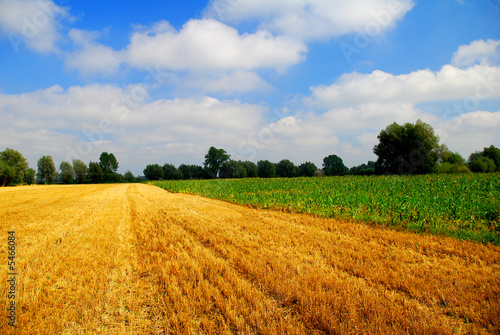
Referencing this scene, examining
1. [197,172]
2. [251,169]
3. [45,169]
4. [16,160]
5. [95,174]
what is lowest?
[95,174]

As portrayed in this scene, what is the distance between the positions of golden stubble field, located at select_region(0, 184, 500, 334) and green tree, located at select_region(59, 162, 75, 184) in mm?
95895

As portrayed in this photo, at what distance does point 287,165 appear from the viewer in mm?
99438

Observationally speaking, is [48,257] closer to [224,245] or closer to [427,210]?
[224,245]

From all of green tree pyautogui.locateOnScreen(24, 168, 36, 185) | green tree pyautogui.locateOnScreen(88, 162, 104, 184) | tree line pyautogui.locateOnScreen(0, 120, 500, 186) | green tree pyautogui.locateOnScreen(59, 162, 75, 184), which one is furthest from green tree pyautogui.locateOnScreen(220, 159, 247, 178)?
green tree pyautogui.locateOnScreen(24, 168, 36, 185)

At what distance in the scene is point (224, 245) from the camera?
19.7ft

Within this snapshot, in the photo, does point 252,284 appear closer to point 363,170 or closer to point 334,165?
point 363,170

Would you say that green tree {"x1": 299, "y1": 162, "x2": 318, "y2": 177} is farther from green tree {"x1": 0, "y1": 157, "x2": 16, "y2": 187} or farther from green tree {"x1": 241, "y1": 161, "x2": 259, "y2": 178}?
green tree {"x1": 0, "y1": 157, "x2": 16, "y2": 187}

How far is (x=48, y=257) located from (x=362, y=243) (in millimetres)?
7914

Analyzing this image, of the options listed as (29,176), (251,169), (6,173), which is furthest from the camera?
(251,169)

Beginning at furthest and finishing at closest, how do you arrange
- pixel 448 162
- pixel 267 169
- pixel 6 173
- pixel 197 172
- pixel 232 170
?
pixel 197 172 → pixel 267 169 → pixel 232 170 → pixel 6 173 → pixel 448 162

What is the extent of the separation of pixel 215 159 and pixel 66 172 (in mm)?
54731

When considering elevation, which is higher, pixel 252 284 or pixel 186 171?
pixel 186 171

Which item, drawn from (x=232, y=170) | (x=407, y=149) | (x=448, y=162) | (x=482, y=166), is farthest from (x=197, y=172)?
(x=482, y=166)

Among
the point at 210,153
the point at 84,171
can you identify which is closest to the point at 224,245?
the point at 210,153
